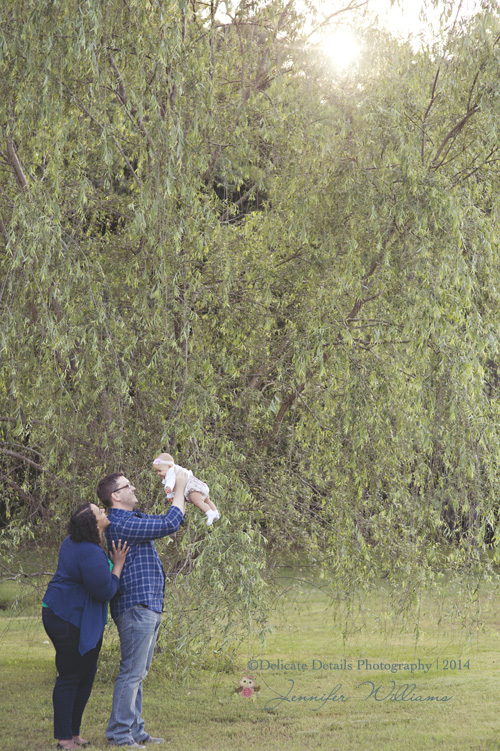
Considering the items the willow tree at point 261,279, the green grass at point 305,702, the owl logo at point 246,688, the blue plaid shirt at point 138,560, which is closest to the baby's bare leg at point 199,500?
the blue plaid shirt at point 138,560

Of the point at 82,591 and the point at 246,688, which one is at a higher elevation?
the point at 82,591

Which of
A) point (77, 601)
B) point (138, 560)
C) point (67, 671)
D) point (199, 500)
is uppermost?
point (199, 500)

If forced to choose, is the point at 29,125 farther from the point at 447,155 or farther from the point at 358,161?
the point at 447,155

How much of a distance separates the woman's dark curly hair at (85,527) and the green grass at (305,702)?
1552 millimetres

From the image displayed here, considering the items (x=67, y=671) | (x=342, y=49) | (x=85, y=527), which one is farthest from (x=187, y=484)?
(x=342, y=49)

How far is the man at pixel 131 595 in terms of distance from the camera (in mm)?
3969

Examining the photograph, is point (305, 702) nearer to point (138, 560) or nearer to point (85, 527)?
point (138, 560)

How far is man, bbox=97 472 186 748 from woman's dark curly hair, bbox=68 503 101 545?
0.28 ft

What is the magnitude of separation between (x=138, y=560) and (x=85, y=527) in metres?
0.33

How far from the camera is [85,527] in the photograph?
13.1 ft

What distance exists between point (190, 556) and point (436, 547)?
1.89 metres

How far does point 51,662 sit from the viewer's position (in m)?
8.12
